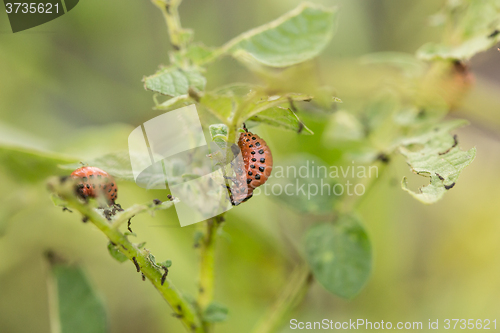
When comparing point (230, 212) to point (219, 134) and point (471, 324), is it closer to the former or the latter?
point (219, 134)

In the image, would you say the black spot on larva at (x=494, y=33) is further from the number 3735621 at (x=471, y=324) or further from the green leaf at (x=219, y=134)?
the number 3735621 at (x=471, y=324)

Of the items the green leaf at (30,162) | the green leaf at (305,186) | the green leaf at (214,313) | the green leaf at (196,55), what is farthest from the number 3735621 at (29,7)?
the green leaf at (214,313)

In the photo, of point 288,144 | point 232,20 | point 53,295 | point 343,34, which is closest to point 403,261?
point 288,144

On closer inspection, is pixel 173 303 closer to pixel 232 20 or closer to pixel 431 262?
pixel 431 262

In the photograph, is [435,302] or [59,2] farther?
[435,302]

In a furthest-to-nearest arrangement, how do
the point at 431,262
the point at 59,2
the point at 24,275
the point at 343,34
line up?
the point at 343,34 → the point at 431,262 → the point at 24,275 → the point at 59,2

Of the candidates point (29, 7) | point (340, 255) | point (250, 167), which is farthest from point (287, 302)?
point (29, 7)
